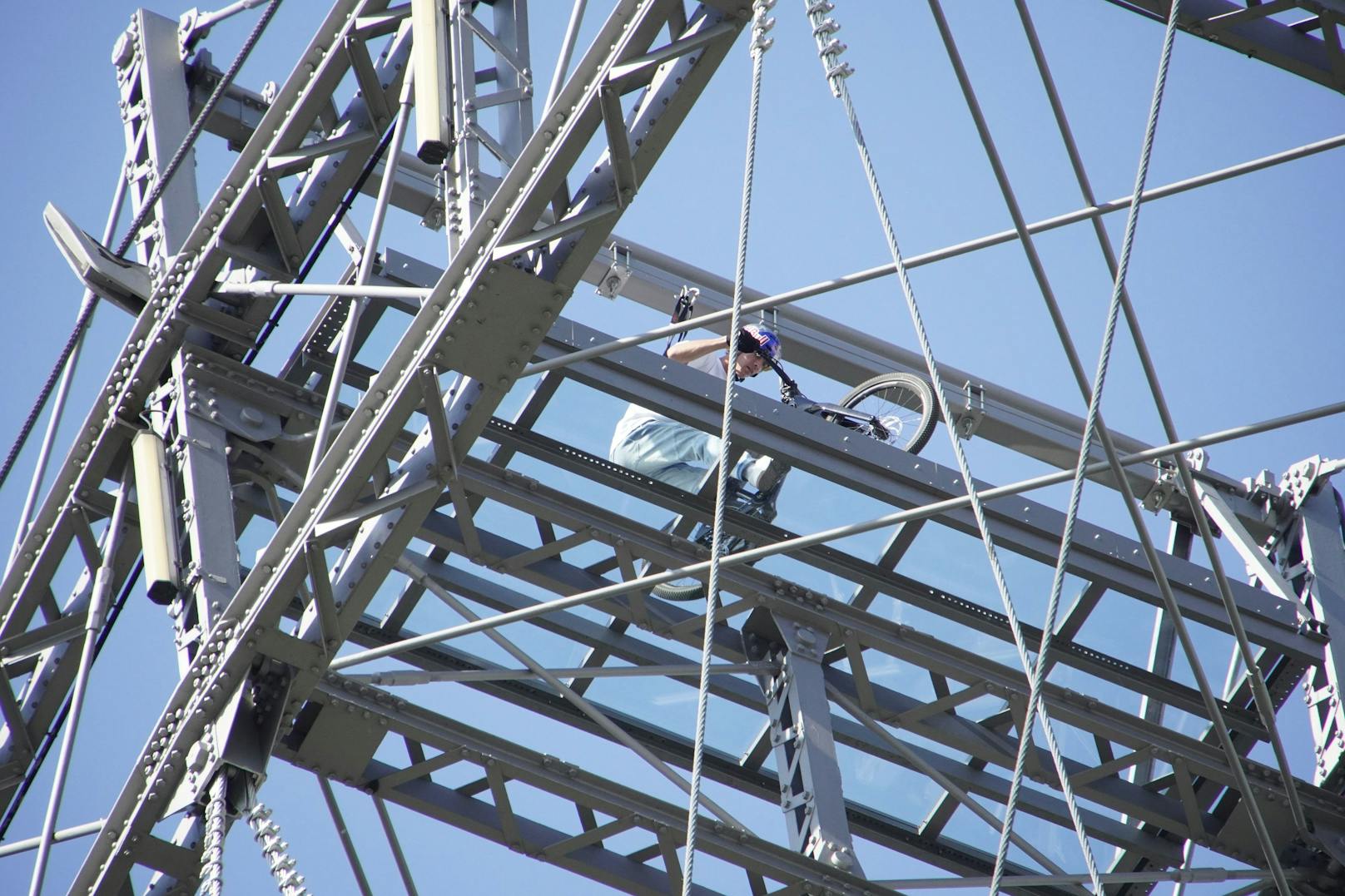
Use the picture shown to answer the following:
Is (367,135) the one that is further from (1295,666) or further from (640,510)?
(1295,666)

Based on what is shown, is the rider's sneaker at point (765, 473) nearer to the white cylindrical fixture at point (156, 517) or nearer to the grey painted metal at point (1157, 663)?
the grey painted metal at point (1157, 663)

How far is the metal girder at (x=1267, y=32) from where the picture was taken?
24.9 ft

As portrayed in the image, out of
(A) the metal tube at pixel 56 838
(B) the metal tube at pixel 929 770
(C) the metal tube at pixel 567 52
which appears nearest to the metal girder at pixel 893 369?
(B) the metal tube at pixel 929 770

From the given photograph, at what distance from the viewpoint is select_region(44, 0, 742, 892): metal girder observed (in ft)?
22.8

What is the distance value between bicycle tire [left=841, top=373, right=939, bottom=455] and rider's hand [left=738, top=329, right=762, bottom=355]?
96 centimetres

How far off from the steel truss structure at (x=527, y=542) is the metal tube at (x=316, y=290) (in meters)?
0.03

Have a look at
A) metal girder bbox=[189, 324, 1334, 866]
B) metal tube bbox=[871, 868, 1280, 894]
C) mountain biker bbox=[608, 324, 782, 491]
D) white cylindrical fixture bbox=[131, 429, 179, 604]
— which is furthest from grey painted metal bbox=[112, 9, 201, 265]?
metal tube bbox=[871, 868, 1280, 894]

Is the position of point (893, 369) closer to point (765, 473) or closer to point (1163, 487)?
point (765, 473)

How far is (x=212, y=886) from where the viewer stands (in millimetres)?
7305

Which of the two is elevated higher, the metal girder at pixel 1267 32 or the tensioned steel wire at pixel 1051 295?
the metal girder at pixel 1267 32

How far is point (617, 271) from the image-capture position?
12.1 meters

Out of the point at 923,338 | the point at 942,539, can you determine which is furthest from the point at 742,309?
the point at 942,539

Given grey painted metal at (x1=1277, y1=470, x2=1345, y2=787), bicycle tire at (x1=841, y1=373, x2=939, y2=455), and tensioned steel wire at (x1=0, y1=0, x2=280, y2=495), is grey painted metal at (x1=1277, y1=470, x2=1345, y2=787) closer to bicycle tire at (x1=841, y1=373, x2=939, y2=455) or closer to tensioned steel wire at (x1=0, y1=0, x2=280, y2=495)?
bicycle tire at (x1=841, y1=373, x2=939, y2=455)

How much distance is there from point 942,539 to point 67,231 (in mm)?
5699
